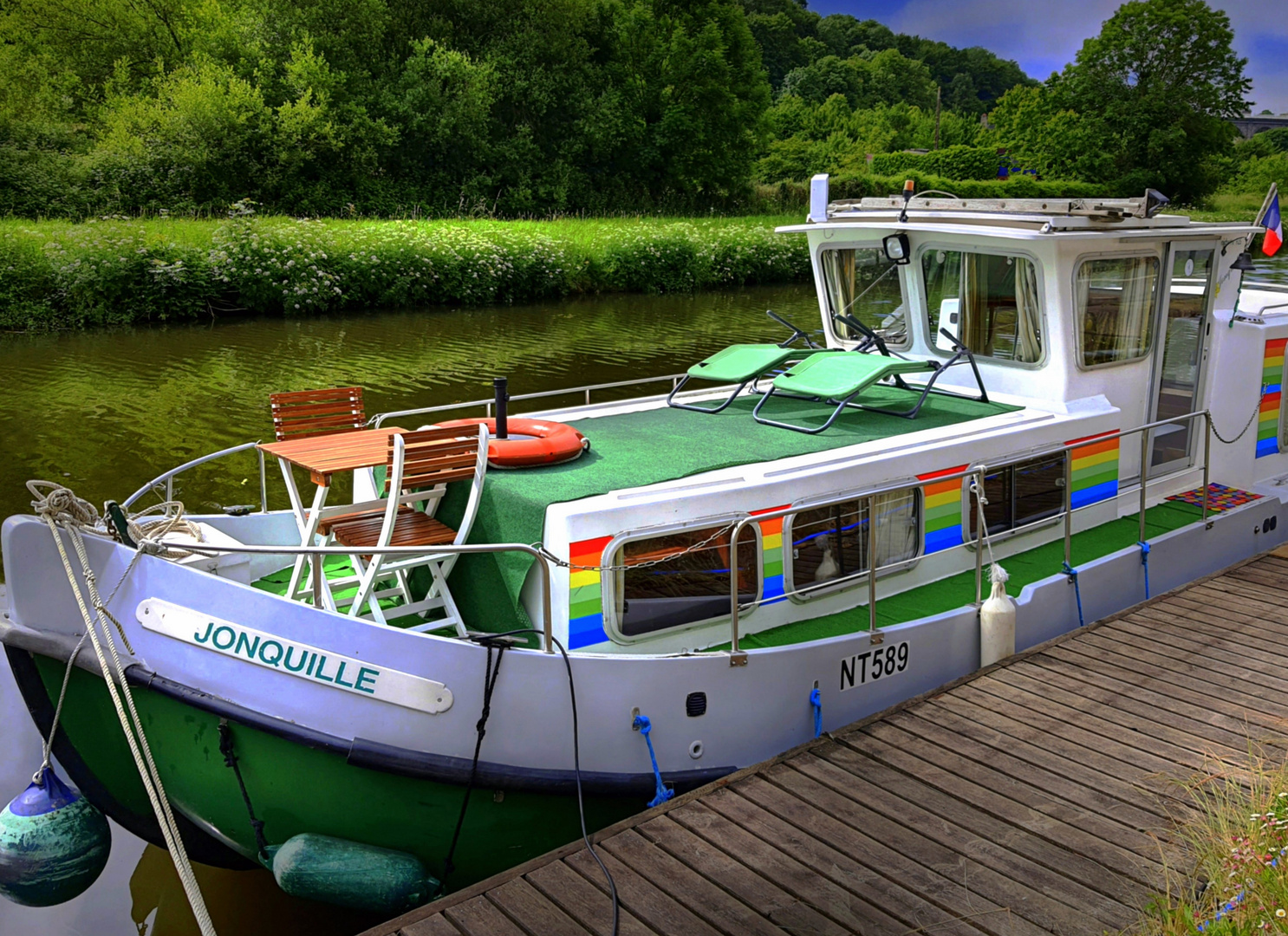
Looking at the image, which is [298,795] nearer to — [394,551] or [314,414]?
[394,551]

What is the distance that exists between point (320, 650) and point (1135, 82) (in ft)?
222

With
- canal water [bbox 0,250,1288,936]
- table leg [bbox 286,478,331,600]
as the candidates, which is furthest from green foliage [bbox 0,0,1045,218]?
table leg [bbox 286,478,331,600]

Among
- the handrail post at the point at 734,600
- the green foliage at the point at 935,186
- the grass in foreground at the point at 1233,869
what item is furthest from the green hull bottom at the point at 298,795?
the green foliage at the point at 935,186

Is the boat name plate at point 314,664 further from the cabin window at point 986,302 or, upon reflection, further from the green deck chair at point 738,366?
the cabin window at point 986,302

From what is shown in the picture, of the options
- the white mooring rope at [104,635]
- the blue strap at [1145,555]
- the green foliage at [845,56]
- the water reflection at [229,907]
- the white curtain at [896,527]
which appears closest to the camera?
the white mooring rope at [104,635]

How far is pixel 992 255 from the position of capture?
6961mm

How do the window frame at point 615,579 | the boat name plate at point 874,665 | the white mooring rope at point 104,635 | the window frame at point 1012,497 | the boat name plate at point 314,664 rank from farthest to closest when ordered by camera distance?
the window frame at point 1012,497 → the boat name plate at point 874,665 → the window frame at point 615,579 → the boat name plate at point 314,664 → the white mooring rope at point 104,635

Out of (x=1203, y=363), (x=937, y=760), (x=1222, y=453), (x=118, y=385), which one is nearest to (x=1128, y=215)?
(x=1203, y=363)

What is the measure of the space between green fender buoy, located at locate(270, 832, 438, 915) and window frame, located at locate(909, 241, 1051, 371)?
16.4 feet

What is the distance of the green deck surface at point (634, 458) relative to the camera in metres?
5.07

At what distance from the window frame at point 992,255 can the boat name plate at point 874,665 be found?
246 cm

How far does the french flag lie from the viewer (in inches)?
301

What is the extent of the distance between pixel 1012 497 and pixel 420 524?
367cm

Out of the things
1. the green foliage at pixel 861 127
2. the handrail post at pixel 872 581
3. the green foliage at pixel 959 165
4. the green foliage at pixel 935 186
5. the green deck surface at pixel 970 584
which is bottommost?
the green deck surface at pixel 970 584
